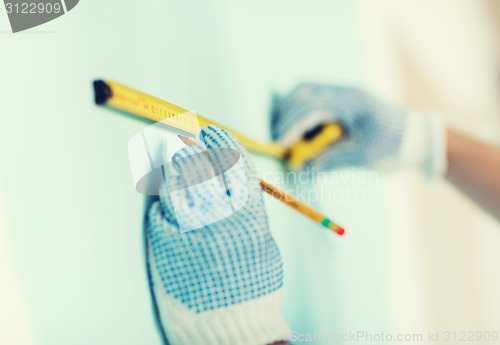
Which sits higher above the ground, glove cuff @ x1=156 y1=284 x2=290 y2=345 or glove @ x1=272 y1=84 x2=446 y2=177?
glove @ x1=272 y1=84 x2=446 y2=177

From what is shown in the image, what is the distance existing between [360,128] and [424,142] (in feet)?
0.29

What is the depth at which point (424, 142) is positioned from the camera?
66 cm

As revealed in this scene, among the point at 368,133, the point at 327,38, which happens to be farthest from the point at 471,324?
the point at 327,38

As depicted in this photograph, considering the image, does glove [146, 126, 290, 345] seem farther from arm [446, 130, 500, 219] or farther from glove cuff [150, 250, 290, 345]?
arm [446, 130, 500, 219]

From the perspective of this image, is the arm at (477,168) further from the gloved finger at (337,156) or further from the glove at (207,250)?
the glove at (207,250)

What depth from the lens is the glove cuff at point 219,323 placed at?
33 centimetres

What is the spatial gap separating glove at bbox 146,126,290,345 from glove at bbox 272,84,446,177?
0.29 m

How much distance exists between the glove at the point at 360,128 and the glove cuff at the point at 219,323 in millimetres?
306

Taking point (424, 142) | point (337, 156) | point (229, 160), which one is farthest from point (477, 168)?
point (229, 160)

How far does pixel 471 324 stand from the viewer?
84 centimetres

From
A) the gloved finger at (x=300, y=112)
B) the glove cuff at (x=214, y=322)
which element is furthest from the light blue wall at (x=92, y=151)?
the gloved finger at (x=300, y=112)

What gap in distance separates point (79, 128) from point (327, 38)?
1.83ft

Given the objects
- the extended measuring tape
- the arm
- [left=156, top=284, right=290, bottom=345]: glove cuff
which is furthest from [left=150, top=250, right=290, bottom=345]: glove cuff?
the arm

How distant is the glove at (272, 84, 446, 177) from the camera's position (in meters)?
0.63
